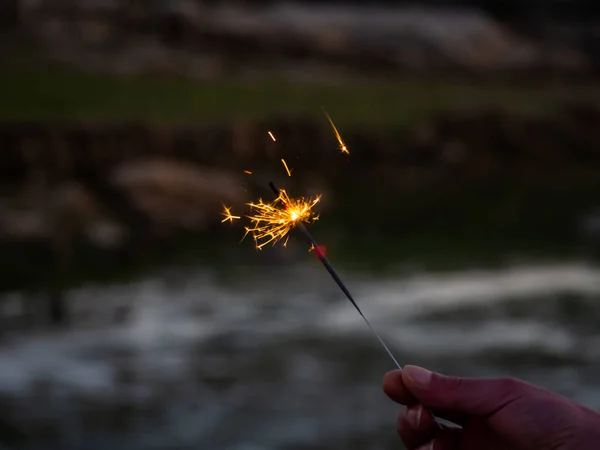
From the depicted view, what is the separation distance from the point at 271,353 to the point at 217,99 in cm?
506

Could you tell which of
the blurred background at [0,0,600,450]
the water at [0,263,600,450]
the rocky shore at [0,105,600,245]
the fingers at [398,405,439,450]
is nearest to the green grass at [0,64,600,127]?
the blurred background at [0,0,600,450]

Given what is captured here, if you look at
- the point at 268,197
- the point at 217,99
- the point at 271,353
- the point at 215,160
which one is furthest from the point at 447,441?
the point at 217,99

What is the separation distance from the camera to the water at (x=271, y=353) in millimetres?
3441

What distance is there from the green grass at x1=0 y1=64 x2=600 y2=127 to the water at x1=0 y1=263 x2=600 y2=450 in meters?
3.23

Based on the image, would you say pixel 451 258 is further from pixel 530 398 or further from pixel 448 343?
pixel 530 398

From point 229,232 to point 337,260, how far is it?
100 cm

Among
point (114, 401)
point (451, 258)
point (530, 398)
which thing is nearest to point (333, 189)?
point (451, 258)

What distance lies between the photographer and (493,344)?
434 centimetres

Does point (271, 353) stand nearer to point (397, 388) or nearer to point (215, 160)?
point (397, 388)

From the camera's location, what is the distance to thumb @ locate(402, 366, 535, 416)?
0.94 m

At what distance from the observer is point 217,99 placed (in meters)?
8.91

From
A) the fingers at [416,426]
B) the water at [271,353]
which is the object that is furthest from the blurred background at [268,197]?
the fingers at [416,426]

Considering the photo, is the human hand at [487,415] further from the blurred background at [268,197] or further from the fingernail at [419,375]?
the blurred background at [268,197]

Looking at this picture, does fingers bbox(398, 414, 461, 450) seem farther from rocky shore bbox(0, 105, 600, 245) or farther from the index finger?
rocky shore bbox(0, 105, 600, 245)
